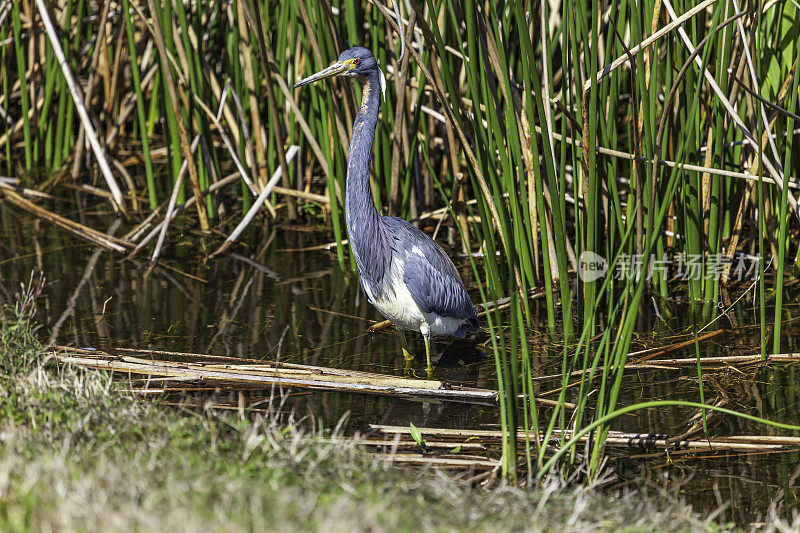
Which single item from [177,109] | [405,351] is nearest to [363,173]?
[405,351]

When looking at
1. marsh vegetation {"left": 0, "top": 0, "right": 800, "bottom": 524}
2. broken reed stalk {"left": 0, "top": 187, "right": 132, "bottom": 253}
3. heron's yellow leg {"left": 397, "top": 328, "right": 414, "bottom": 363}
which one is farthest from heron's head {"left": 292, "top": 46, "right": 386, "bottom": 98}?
broken reed stalk {"left": 0, "top": 187, "right": 132, "bottom": 253}

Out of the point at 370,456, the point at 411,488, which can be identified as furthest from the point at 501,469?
the point at 411,488

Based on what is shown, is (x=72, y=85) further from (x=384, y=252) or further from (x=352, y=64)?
(x=384, y=252)

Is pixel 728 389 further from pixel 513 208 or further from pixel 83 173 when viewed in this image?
pixel 83 173

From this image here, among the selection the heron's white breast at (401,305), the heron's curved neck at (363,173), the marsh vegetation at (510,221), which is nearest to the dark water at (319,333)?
the marsh vegetation at (510,221)

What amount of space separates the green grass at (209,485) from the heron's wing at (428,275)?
3.92ft

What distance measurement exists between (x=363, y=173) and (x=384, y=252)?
37 centimetres

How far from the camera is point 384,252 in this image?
3.80 metres

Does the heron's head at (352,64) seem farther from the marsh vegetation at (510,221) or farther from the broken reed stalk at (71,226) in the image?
the broken reed stalk at (71,226)

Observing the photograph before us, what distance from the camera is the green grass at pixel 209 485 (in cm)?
184

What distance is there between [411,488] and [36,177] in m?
5.36

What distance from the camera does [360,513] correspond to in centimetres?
187

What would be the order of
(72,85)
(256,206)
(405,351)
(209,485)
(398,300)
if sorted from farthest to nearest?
(72,85) → (256,206) → (405,351) → (398,300) → (209,485)

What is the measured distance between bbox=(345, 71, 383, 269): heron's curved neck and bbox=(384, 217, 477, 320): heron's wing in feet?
0.50
